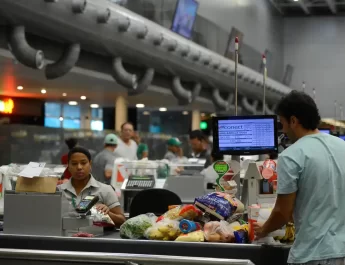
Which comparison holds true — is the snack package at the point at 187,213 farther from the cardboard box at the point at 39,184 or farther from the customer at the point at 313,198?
the cardboard box at the point at 39,184

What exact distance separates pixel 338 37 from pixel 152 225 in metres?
18.5

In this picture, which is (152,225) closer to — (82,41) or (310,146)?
(310,146)

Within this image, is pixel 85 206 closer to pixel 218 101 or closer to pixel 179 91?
pixel 179 91

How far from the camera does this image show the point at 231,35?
65.8 feet

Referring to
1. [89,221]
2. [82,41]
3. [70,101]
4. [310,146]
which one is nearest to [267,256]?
[310,146]

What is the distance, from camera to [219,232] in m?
3.07

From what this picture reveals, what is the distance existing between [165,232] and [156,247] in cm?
10

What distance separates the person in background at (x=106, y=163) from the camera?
8.38 metres

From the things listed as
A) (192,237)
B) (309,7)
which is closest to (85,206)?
(192,237)

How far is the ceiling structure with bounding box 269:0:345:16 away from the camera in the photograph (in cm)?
2116

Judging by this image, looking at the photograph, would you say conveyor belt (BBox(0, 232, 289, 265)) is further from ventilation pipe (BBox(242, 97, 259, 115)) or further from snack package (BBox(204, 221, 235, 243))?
ventilation pipe (BBox(242, 97, 259, 115))

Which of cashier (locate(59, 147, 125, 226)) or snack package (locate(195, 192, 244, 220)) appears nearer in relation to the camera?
snack package (locate(195, 192, 244, 220))

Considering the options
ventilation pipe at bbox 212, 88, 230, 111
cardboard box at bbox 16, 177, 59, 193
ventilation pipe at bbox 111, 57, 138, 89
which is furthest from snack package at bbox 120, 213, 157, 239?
ventilation pipe at bbox 212, 88, 230, 111

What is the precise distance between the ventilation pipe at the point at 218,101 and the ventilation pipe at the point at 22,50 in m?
10.3
